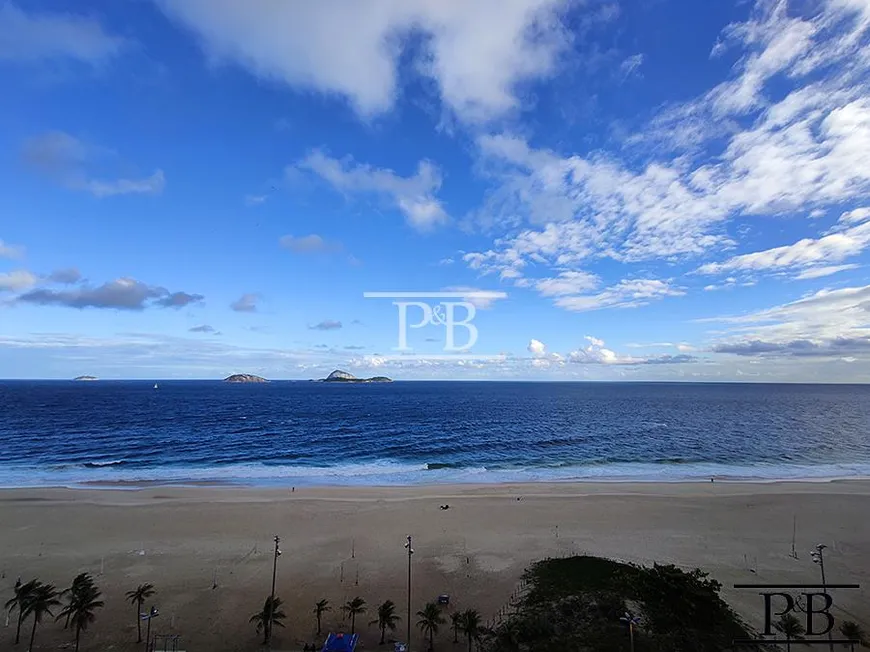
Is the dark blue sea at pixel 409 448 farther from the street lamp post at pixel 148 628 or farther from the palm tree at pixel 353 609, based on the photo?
the palm tree at pixel 353 609

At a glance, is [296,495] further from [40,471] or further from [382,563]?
[40,471]

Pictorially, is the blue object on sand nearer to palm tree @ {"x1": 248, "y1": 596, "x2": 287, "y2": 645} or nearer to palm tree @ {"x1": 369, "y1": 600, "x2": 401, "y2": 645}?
palm tree @ {"x1": 369, "y1": 600, "x2": 401, "y2": 645}

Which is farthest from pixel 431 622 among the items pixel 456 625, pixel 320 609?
pixel 320 609

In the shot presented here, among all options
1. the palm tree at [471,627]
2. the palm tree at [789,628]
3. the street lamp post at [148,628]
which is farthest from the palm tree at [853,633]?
the street lamp post at [148,628]

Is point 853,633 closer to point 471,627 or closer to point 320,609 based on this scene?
point 471,627

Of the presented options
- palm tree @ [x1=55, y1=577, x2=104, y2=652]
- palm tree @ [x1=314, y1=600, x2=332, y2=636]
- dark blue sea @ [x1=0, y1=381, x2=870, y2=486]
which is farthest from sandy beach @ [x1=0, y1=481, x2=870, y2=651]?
dark blue sea @ [x1=0, y1=381, x2=870, y2=486]

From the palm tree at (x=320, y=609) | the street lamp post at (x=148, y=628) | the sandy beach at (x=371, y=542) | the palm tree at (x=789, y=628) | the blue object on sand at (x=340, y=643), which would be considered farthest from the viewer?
the sandy beach at (x=371, y=542)

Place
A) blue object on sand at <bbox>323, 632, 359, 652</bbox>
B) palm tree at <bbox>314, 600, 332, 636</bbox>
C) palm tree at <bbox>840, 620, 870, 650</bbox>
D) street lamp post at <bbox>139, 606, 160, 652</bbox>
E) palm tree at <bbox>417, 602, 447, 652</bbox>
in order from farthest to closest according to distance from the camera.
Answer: palm tree at <bbox>314, 600, 332, 636</bbox> → palm tree at <bbox>417, 602, 447, 652</bbox> → street lamp post at <bbox>139, 606, 160, 652</bbox> → palm tree at <bbox>840, 620, 870, 650</bbox> → blue object on sand at <bbox>323, 632, 359, 652</bbox>
